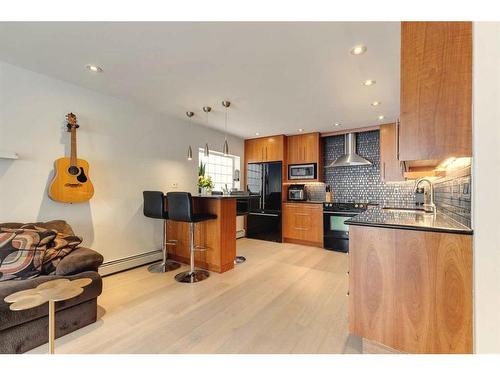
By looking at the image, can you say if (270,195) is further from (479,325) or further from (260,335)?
(479,325)

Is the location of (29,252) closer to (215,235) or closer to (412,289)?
(215,235)

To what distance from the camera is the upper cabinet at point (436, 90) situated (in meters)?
1.20

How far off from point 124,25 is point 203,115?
207 centimetres

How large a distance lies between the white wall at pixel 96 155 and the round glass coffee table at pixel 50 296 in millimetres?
1676

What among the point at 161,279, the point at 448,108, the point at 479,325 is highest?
the point at 448,108

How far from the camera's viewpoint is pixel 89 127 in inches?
109

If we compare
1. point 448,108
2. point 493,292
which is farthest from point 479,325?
point 448,108

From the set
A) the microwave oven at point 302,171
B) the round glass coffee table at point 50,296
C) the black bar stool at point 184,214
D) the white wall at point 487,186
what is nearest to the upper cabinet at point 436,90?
the white wall at point 487,186

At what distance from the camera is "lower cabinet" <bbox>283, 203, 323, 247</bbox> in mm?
4434

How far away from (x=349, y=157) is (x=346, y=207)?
3.33 ft

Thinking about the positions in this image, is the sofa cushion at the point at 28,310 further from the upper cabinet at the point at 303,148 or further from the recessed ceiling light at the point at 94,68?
the upper cabinet at the point at 303,148

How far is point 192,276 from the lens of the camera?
9.16ft

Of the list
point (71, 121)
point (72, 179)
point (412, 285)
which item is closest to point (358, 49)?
point (412, 285)
